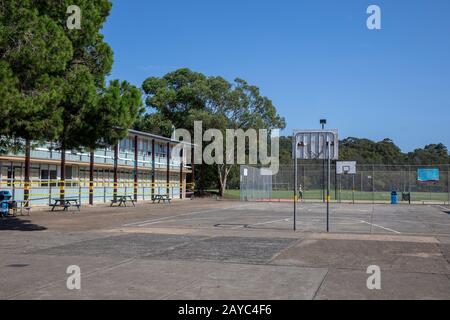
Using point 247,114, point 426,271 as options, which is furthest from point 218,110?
point 426,271

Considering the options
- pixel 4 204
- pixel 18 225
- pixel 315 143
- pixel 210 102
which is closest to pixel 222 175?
pixel 210 102

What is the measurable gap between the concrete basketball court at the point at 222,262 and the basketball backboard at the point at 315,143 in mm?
2605

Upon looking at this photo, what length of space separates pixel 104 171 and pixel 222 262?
31.4 metres

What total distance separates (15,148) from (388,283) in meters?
12.9

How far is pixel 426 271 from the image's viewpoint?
9.65 metres

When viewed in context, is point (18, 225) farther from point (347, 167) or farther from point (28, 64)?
point (347, 167)

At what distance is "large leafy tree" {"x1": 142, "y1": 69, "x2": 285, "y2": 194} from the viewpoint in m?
62.8

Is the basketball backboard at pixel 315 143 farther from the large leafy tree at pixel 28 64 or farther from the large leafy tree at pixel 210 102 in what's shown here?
the large leafy tree at pixel 210 102

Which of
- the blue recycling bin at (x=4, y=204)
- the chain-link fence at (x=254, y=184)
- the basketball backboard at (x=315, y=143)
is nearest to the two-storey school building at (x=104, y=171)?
the blue recycling bin at (x=4, y=204)

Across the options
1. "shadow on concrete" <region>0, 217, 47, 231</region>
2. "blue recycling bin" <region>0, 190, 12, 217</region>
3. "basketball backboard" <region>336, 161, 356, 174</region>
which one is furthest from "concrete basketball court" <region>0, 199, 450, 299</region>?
"basketball backboard" <region>336, 161, 356, 174</region>

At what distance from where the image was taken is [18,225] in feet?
63.4

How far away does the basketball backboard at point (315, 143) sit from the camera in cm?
1797

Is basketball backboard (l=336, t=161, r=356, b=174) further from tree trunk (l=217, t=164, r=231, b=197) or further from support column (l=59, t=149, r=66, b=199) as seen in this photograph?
support column (l=59, t=149, r=66, b=199)

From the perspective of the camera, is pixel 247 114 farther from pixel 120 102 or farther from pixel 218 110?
pixel 120 102
